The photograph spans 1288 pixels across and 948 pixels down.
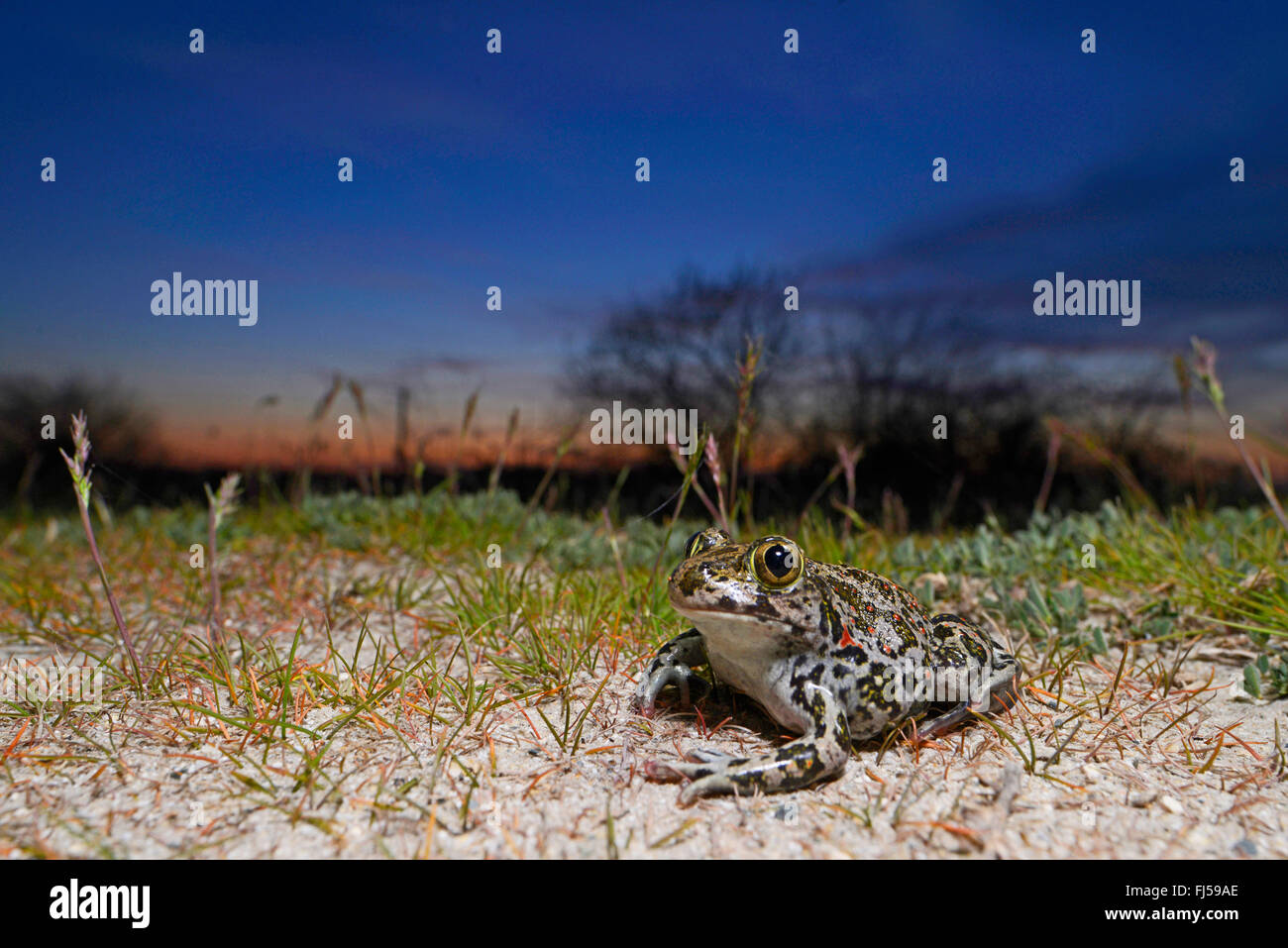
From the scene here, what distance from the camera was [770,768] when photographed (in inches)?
131

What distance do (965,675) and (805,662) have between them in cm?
95

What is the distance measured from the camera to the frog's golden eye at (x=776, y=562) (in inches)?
137

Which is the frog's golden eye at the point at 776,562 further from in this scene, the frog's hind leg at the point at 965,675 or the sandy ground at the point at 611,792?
the frog's hind leg at the point at 965,675

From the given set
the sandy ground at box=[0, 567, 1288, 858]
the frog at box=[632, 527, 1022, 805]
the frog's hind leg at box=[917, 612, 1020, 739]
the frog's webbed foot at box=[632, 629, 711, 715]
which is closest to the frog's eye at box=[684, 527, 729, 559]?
the frog at box=[632, 527, 1022, 805]

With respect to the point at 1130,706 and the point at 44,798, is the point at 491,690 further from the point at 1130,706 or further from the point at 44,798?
the point at 1130,706

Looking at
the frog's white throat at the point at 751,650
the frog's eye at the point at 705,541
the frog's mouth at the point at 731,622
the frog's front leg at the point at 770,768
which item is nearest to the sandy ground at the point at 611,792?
the frog's front leg at the point at 770,768

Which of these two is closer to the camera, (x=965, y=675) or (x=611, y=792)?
(x=611, y=792)

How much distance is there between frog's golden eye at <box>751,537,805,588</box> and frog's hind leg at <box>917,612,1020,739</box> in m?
0.99

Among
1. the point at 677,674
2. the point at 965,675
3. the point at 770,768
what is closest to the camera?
the point at 770,768

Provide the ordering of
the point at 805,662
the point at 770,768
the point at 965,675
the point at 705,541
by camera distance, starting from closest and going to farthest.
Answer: the point at 770,768
the point at 805,662
the point at 705,541
the point at 965,675

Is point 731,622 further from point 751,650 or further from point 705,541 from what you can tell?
point 705,541

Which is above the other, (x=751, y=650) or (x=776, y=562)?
(x=776, y=562)

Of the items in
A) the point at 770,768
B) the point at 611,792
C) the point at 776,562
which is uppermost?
the point at 776,562

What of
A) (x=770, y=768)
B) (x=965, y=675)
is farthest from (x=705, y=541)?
(x=965, y=675)
